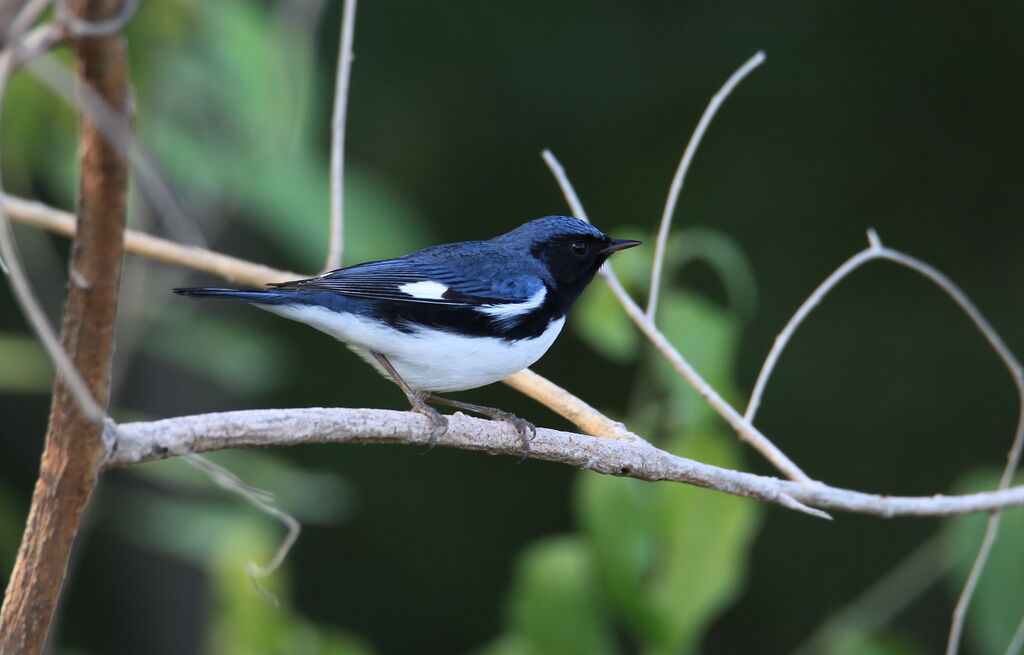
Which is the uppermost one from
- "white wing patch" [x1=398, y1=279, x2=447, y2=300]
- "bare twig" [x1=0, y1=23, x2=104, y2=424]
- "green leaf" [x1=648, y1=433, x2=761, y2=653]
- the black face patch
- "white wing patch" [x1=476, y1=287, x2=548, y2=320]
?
"bare twig" [x1=0, y1=23, x2=104, y2=424]

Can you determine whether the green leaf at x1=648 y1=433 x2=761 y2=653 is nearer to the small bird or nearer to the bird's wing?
the small bird

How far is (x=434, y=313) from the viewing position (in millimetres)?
2768

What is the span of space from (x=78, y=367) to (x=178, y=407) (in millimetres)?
4222

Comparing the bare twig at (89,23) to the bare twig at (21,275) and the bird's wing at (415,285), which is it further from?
the bird's wing at (415,285)

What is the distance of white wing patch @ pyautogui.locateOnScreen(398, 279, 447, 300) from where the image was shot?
9.21ft

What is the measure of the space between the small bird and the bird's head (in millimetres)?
123

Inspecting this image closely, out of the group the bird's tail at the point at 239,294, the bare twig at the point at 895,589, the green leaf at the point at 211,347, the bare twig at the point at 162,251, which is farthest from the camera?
the bare twig at the point at 895,589

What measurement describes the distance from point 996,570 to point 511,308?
154 cm

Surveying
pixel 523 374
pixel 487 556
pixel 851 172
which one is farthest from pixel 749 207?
pixel 523 374

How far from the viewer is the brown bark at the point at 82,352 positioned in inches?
40.9

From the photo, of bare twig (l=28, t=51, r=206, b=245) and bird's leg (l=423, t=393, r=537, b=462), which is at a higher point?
bare twig (l=28, t=51, r=206, b=245)

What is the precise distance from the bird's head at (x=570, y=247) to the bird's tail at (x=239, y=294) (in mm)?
857

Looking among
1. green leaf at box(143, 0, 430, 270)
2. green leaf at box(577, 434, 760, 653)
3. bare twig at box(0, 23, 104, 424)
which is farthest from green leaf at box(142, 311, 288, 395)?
bare twig at box(0, 23, 104, 424)

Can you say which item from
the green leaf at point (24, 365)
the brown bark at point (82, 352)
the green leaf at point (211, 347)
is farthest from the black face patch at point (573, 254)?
the brown bark at point (82, 352)
